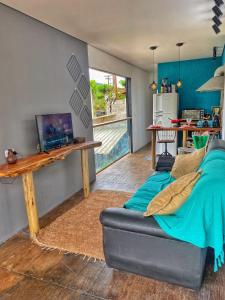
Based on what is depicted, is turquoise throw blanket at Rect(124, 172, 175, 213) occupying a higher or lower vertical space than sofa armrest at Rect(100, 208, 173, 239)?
lower

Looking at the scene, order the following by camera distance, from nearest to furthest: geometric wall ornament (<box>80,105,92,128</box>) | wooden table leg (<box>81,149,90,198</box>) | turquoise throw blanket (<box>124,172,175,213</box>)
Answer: turquoise throw blanket (<box>124,172,175,213</box>) < wooden table leg (<box>81,149,90,198</box>) < geometric wall ornament (<box>80,105,92,128</box>)

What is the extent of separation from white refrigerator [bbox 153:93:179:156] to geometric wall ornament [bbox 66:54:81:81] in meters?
3.05

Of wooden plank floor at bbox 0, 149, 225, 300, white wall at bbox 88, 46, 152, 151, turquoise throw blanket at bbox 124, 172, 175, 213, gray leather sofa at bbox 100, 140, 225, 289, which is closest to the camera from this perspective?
gray leather sofa at bbox 100, 140, 225, 289

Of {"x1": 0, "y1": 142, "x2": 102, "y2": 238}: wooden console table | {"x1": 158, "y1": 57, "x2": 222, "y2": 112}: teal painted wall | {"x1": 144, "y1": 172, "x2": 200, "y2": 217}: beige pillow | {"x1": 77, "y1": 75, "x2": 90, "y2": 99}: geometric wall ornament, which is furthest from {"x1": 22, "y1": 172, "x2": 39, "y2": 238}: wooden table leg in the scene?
{"x1": 158, "y1": 57, "x2": 222, "y2": 112}: teal painted wall

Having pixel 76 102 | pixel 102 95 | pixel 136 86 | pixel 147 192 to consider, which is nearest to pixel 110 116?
pixel 102 95

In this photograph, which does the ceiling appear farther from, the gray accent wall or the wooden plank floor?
the wooden plank floor

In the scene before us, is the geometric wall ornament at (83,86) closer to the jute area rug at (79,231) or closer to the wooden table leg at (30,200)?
the jute area rug at (79,231)

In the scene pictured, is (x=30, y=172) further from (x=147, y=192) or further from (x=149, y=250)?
(x=149, y=250)

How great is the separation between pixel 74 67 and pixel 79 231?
257cm

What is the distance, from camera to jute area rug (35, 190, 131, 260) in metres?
2.41

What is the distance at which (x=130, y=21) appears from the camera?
119 inches

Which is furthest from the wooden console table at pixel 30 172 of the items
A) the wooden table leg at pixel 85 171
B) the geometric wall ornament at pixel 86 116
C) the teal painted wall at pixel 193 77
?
the teal painted wall at pixel 193 77

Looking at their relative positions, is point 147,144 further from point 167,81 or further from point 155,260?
point 155,260

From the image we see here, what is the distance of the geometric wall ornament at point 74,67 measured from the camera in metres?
3.67
